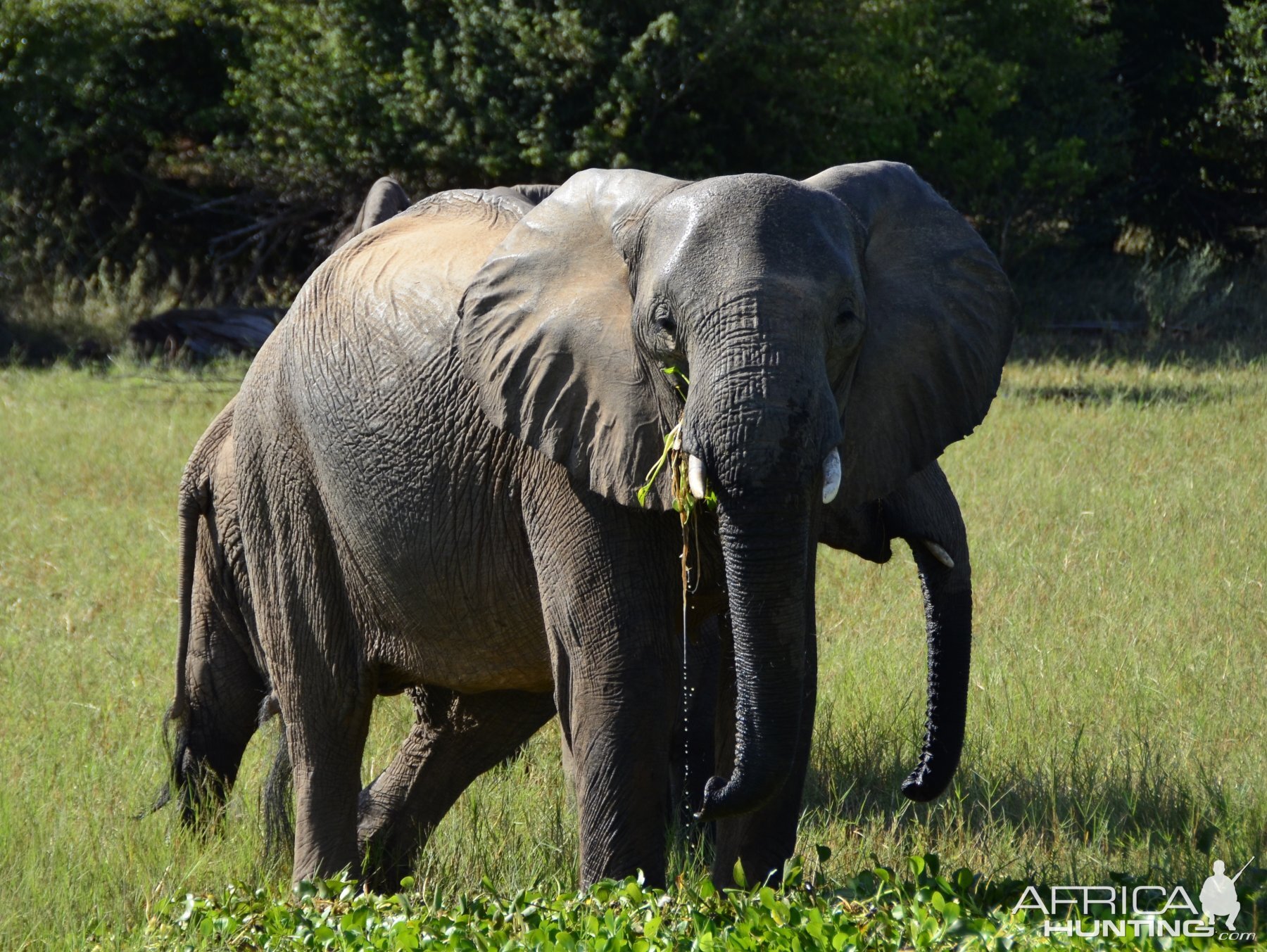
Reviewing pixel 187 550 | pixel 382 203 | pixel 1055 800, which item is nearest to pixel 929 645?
pixel 1055 800

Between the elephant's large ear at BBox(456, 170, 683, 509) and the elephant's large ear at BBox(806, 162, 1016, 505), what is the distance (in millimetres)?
401

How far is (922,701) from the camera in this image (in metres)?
5.72

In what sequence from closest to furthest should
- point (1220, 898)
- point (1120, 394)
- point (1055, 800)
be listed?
point (1220, 898), point (1055, 800), point (1120, 394)

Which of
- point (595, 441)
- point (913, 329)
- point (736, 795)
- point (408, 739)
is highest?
point (913, 329)

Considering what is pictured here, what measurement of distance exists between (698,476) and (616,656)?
644 millimetres

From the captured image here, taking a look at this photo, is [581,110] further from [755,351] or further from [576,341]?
[755,351]

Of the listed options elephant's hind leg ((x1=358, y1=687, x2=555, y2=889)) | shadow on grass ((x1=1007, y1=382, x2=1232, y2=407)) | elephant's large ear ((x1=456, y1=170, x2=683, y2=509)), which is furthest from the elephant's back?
shadow on grass ((x1=1007, y1=382, x2=1232, y2=407))

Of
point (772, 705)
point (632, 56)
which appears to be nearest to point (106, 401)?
point (632, 56)

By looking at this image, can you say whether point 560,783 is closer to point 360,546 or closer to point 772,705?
point 360,546

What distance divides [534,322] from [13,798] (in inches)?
90.6

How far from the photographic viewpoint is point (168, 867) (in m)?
4.36

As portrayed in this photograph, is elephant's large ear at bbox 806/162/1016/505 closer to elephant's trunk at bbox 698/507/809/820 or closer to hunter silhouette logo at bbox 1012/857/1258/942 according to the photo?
elephant's trunk at bbox 698/507/809/820

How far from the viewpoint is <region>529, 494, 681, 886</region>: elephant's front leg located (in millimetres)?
3459

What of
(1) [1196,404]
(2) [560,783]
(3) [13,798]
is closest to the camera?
(3) [13,798]
